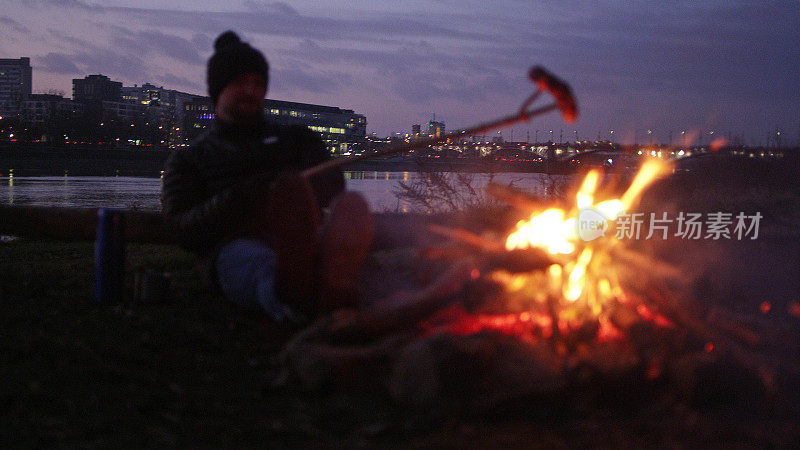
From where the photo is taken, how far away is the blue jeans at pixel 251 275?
3371 mm

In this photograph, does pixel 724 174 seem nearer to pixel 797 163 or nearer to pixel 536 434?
pixel 797 163

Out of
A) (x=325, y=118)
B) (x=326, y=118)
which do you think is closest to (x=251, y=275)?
(x=325, y=118)

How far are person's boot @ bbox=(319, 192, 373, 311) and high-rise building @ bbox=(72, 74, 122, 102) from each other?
18168 cm

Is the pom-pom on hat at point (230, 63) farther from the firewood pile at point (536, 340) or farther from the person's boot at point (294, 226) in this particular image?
the firewood pile at point (536, 340)

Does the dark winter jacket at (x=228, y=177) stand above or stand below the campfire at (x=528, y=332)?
above

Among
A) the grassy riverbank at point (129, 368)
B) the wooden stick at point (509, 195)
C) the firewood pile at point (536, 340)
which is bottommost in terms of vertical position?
the grassy riverbank at point (129, 368)

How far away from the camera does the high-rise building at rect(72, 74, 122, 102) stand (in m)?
166

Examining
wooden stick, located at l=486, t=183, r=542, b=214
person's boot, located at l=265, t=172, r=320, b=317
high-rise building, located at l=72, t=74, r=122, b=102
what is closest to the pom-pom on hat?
person's boot, located at l=265, t=172, r=320, b=317

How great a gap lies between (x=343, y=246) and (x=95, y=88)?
18662 centimetres

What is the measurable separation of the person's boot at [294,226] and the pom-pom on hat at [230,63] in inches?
56.0

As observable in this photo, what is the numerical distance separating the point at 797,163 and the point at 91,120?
88.2 metres

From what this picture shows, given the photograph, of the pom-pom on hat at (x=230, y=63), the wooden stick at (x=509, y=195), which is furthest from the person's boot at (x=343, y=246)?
the pom-pom on hat at (x=230, y=63)

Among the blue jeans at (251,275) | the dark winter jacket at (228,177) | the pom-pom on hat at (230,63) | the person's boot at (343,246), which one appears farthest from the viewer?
the pom-pom on hat at (230,63)

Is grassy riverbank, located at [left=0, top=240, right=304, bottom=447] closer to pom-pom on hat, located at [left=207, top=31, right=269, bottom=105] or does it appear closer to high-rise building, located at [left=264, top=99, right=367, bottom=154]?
pom-pom on hat, located at [left=207, top=31, right=269, bottom=105]
